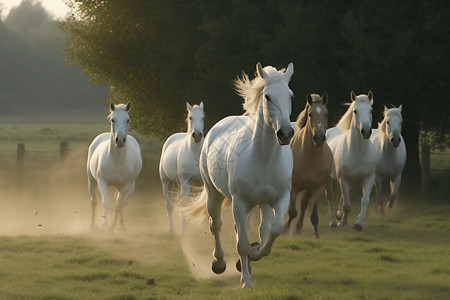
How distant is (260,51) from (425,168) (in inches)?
231

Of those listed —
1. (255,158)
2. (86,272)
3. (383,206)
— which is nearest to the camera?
(255,158)

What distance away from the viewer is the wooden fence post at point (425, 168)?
20469mm

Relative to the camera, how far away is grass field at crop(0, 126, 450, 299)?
28.1 ft

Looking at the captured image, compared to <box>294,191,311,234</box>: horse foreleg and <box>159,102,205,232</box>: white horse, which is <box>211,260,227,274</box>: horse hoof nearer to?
<box>294,191,311,234</box>: horse foreleg

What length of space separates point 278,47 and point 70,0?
39.2 ft

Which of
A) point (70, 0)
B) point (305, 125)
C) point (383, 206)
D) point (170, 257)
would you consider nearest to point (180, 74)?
point (70, 0)

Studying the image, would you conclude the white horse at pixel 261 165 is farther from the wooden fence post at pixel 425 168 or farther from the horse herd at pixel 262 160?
the wooden fence post at pixel 425 168

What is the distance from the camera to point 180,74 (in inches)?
1025

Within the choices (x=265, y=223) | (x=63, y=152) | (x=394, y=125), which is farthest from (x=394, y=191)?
(x=63, y=152)

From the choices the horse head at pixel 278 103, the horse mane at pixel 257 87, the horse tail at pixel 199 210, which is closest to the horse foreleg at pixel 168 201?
the horse tail at pixel 199 210

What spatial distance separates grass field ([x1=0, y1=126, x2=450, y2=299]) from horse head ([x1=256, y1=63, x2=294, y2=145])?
176 cm

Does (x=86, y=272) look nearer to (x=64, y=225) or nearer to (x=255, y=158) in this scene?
(x=255, y=158)

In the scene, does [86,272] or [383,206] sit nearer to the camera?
[86,272]

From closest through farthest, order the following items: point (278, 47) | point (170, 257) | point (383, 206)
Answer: point (170, 257) → point (383, 206) → point (278, 47)
